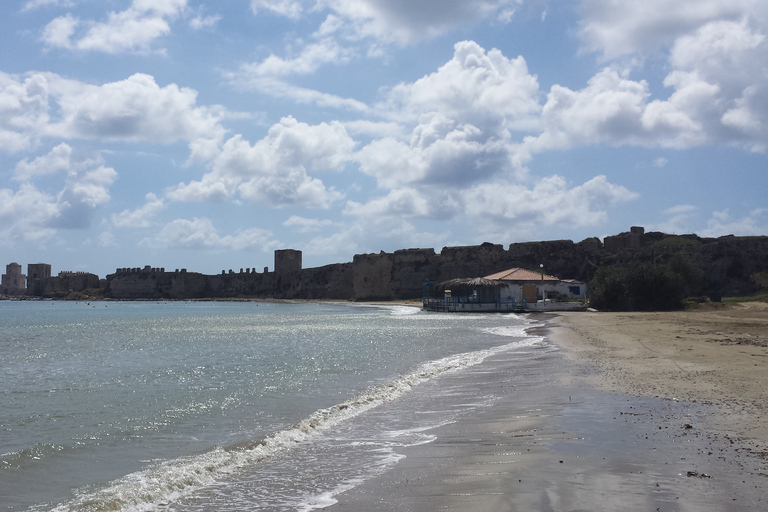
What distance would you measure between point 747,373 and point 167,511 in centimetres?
910

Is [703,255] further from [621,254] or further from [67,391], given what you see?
[67,391]

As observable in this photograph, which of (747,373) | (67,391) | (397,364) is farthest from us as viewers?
(397,364)

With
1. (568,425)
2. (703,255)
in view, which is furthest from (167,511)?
(703,255)

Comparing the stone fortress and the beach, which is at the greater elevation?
the stone fortress

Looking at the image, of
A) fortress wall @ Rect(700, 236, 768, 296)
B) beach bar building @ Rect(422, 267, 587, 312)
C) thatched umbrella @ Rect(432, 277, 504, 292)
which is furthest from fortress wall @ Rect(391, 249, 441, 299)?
fortress wall @ Rect(700, 236, 768, 296)

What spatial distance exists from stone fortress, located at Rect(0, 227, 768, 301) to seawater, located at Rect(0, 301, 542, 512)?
1569 inches

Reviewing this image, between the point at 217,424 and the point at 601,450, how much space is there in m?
5.06

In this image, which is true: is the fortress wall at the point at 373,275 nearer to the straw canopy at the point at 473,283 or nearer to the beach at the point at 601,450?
the straw canopy at the point at 473,283

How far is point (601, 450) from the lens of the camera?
5.90 m

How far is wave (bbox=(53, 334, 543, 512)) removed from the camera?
5.18 m

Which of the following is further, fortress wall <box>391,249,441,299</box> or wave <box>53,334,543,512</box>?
fortress wall <box>391,249,441,299</box>

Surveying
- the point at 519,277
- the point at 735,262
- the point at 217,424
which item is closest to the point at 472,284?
the point at 519,277

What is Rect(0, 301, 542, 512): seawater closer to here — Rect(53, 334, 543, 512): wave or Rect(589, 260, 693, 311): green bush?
Rect(53, 334, 543, 512): wave

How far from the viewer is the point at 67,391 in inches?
472
